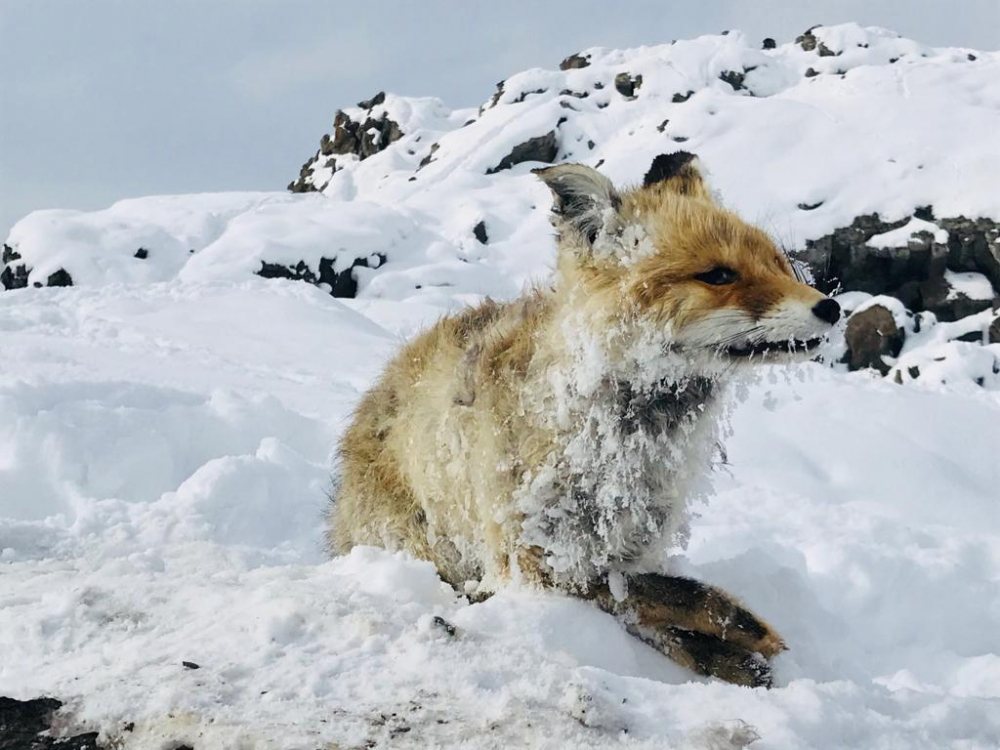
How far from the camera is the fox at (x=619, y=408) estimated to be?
312 centimetres

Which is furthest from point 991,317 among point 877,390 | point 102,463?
point 102,463

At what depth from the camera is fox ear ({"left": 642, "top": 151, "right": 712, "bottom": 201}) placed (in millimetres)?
3955

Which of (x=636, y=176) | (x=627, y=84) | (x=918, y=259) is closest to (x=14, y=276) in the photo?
(x=636, y=176)

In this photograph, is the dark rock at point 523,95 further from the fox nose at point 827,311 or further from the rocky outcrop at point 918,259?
the fox nose at point 827,311

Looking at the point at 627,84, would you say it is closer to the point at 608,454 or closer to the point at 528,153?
the point at 528,153

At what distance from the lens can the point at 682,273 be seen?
3227mm

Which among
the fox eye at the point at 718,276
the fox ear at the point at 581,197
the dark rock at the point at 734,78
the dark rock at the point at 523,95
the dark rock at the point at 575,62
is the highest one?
the dark rock at the point at 575,62

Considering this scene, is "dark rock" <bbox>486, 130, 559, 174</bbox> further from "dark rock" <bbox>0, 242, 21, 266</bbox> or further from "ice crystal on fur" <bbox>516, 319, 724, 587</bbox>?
"ice crystal on fur" <bbox>516, 319, 724, 587</bbox>

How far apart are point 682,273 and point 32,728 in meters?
2.53

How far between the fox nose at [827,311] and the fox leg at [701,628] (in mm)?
1100

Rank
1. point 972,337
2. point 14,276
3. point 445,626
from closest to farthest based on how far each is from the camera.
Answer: point 445,626
point 972,337
point 14,276

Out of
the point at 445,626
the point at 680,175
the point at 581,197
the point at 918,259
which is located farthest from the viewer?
the point at 918,259

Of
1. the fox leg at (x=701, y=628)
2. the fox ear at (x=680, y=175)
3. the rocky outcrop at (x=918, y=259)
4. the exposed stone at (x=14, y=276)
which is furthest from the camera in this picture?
the rocky outcrop at (x=918, y=259)

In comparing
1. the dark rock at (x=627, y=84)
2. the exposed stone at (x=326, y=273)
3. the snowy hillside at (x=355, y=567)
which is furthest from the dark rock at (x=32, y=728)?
the dark rock at (x=627, y=84)
